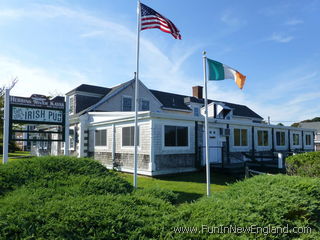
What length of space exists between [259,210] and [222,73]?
5161mm

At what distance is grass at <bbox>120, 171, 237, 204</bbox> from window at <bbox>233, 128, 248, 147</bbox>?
14.2 feet

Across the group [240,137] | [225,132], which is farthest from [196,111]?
[225,132]

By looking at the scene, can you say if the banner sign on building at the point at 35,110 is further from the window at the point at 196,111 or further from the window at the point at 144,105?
the window at the point at 196,111

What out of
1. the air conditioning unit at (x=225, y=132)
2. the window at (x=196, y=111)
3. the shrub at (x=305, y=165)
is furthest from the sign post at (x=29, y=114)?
the window at (x=196, y=111)

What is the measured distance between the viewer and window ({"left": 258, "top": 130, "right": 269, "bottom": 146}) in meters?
18.8

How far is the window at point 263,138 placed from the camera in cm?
1875

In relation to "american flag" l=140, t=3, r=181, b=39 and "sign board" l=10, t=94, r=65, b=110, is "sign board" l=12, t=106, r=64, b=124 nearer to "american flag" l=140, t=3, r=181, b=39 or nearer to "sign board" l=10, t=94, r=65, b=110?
"sign board" l=10, t=94, r=65, b=110

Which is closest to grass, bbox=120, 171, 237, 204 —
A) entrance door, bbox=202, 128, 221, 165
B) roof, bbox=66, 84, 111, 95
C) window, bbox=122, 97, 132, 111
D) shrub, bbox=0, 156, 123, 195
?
entrance door, bbox=202, 128, 221, 165

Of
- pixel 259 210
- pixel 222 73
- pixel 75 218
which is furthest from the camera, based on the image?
pixel 222 73

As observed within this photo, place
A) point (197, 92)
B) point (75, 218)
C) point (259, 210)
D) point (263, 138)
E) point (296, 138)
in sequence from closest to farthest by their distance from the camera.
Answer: point (75, 218) → point (259, 210) → point (263, 138) → point (296, 138) → point (197, 92)

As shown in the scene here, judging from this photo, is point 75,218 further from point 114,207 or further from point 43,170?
point 43,170

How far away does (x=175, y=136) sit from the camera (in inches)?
520

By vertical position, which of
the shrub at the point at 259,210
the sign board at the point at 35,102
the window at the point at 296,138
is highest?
the sign board at the point at 35,102

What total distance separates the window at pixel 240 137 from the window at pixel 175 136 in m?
4.85
